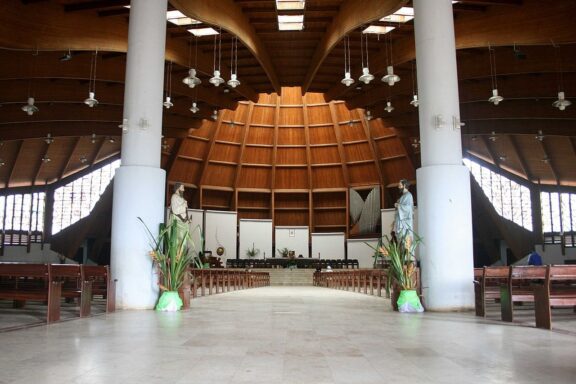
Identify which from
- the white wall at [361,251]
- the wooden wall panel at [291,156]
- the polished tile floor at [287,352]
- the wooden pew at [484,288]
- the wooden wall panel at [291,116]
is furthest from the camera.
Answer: the wooden wall panel at [291,156]

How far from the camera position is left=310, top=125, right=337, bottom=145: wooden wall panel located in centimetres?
2752

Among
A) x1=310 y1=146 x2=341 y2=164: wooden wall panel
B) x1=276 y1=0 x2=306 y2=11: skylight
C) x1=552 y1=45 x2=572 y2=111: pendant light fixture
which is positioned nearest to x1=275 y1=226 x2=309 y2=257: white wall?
x1=310 y1=146 x2=341 y2=164: wooden wall panel

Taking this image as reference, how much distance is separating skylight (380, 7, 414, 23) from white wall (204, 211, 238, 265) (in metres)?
15.7

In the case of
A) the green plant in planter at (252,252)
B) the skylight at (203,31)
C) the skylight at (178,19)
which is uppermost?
the skylight at (203,31)

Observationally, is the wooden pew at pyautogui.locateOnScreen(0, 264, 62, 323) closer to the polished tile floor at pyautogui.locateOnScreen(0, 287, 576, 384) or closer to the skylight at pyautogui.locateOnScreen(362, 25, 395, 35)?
the polished tile floor at pyautogui.locateOnScreen(0, 287, 576, 384)

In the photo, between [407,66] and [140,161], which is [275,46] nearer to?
[407,66]

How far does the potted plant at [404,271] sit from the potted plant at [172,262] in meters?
3.13

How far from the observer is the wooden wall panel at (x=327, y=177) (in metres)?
28.5

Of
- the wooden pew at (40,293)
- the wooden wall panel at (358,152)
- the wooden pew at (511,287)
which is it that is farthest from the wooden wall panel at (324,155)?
the wooden pew at (40,293)

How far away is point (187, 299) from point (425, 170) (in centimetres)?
462

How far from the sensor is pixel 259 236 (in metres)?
27.5

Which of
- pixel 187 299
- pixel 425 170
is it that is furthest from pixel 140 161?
pixel 425 170

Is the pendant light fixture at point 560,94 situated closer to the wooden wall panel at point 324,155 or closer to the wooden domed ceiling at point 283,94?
the wooden domed ceiling at point 283,94

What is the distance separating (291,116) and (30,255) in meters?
16.4
